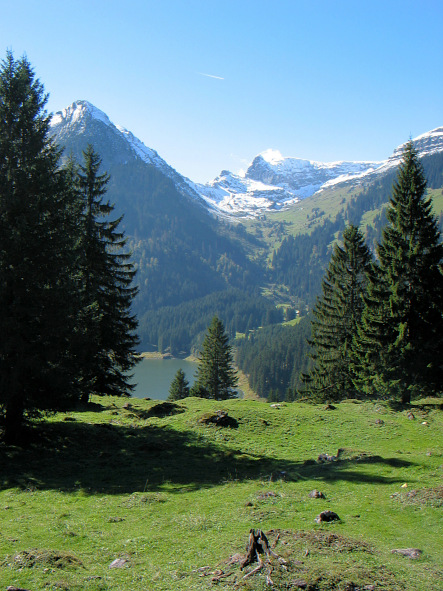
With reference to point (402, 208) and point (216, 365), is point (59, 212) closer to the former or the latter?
point (402, 208)

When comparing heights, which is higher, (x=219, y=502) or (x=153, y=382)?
(x=219, y=502)

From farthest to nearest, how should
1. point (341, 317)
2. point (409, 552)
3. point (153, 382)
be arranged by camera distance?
point (153, 382) → point (341, 317) → point (409, 552)

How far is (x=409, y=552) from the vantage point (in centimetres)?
886

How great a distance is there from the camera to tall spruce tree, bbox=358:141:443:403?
27984 millimetres

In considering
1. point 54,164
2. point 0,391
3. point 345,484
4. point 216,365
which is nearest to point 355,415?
point 345,484

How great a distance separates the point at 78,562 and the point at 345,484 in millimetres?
8940

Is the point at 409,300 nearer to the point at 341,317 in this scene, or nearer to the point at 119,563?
the point at 341,317

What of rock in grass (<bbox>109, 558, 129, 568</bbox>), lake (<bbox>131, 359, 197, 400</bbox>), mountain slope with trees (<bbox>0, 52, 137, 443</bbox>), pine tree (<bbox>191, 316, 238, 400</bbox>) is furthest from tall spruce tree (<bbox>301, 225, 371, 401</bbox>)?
lake (<bbox>131, 359, 197, 400</bbox>)

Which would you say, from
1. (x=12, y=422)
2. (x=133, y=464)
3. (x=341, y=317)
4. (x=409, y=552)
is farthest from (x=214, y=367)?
(x=409, y=552)

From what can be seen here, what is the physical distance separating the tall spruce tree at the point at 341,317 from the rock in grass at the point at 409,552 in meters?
32.0

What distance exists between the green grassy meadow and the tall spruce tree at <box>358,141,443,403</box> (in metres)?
4.51

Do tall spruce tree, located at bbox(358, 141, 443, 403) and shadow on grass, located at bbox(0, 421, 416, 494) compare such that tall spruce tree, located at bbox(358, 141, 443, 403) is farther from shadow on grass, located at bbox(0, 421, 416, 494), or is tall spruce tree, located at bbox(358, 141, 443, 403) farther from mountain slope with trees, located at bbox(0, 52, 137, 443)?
mountain slope with trees, located at bbox(0, 52, 137, 443)

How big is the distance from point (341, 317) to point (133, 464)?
103 ft

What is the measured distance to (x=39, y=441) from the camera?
18812 mm
